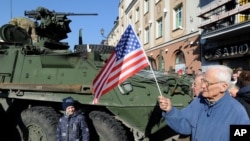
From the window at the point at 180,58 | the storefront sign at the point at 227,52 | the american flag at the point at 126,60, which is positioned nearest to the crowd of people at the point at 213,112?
the american flag at the point at 126,60

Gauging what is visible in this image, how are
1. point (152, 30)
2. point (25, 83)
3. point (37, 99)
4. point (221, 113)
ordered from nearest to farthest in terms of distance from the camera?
point (221, 113) < point (37, 99) < point (25, 83) < point (152, 30)

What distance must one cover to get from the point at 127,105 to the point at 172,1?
16705mm

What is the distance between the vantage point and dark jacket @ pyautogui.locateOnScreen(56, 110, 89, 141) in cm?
573

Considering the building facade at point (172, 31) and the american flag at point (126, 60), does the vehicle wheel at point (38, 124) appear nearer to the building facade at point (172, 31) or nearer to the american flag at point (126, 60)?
the american flag at point (126, 60)

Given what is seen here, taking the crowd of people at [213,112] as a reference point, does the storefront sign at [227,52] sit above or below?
above

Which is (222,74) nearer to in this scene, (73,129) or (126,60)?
(126,60)

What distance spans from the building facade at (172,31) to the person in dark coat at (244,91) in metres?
9.64

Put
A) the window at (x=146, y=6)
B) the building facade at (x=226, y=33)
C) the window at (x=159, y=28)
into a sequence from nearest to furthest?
the building facade at (x=226, y=33), the window at (x=159, y=28), the window at (x=146, y=6)

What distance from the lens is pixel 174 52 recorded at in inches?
835

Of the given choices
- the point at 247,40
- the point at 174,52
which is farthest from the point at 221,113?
the point at 174,52

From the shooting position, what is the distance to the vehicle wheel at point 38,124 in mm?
6282

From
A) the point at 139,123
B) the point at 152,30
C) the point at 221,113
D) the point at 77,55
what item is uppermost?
the point at 152,30

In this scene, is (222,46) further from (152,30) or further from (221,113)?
(221,113)

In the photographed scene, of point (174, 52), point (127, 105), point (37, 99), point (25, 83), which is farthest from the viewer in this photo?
point (174, 52)
